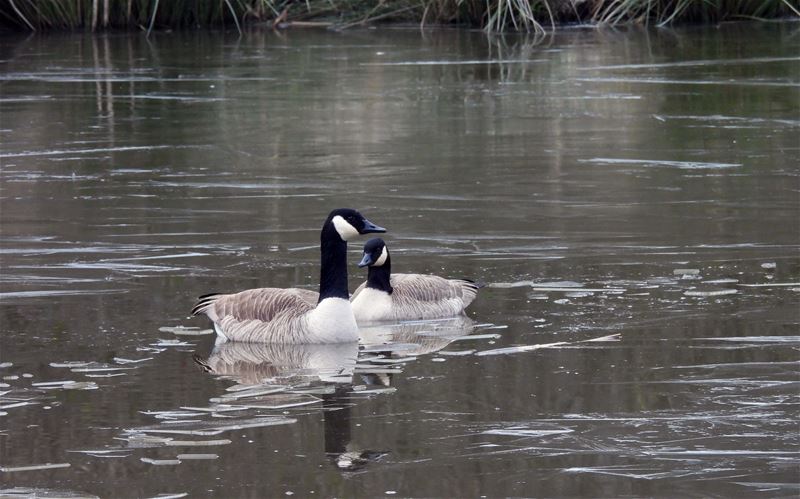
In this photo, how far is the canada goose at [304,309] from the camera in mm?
9070

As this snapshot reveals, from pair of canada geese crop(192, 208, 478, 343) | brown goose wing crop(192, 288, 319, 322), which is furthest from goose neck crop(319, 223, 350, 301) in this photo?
brown goose wing crop(192, 288, 319, 322)

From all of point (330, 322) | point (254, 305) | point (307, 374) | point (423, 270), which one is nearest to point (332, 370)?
point (307, 374)

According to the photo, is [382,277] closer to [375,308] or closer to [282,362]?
[375,308]

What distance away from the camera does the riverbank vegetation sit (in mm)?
28672

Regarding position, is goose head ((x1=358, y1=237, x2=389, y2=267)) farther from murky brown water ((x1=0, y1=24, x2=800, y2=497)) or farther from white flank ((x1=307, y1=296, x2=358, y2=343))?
white flank ((x1=307, y1=296, x2=358, y2=343))

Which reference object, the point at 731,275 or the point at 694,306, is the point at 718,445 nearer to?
the point at 694,306

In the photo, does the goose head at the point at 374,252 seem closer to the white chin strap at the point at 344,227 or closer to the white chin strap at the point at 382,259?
the white chin strap at the point at 382,259

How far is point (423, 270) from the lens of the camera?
36.2ft

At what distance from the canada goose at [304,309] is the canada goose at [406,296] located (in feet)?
1.79

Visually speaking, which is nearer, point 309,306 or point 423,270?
point 309,306

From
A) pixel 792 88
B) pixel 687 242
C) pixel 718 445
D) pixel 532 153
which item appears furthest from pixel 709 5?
pixel 718 445

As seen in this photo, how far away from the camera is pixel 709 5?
29031 millimetres

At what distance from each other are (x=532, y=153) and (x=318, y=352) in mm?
6949

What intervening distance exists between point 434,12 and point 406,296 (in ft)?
67.6
